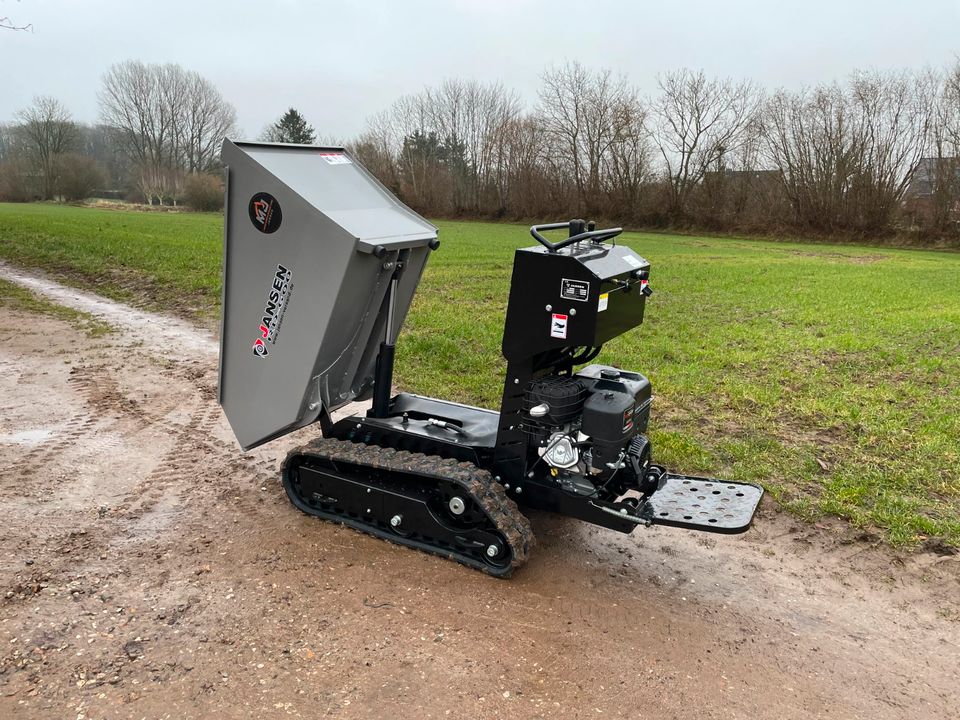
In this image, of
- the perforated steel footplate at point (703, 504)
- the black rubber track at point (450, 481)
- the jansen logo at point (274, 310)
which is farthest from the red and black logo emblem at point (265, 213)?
the perforated steel footplate at point (703, 504)

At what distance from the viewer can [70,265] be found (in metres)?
15.9

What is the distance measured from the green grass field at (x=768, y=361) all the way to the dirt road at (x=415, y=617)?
2.98 feet

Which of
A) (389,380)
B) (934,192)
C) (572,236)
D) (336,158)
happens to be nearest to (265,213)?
(336,158)

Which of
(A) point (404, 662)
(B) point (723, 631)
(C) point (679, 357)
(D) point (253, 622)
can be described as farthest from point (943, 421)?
(D) point (253, 622)

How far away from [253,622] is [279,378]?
1419 mm

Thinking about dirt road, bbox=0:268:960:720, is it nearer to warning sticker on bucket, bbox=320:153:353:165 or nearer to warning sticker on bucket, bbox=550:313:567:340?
warning sticker on bucket, bbox=550:313:567:340

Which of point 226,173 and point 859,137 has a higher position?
point 859,137

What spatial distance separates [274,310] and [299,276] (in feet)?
0.97

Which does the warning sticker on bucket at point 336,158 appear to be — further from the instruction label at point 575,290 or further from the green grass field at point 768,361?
the green grass field at point 768,361

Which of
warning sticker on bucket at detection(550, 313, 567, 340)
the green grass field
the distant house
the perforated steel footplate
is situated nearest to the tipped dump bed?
warning sticker on bucket at detection(550, 313, 567, 340)

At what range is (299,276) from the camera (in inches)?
164

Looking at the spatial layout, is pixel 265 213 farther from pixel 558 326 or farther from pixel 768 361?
pixel 768 361

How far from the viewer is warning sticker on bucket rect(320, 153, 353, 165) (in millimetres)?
4734

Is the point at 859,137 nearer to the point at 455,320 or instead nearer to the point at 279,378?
the point at 455,320
